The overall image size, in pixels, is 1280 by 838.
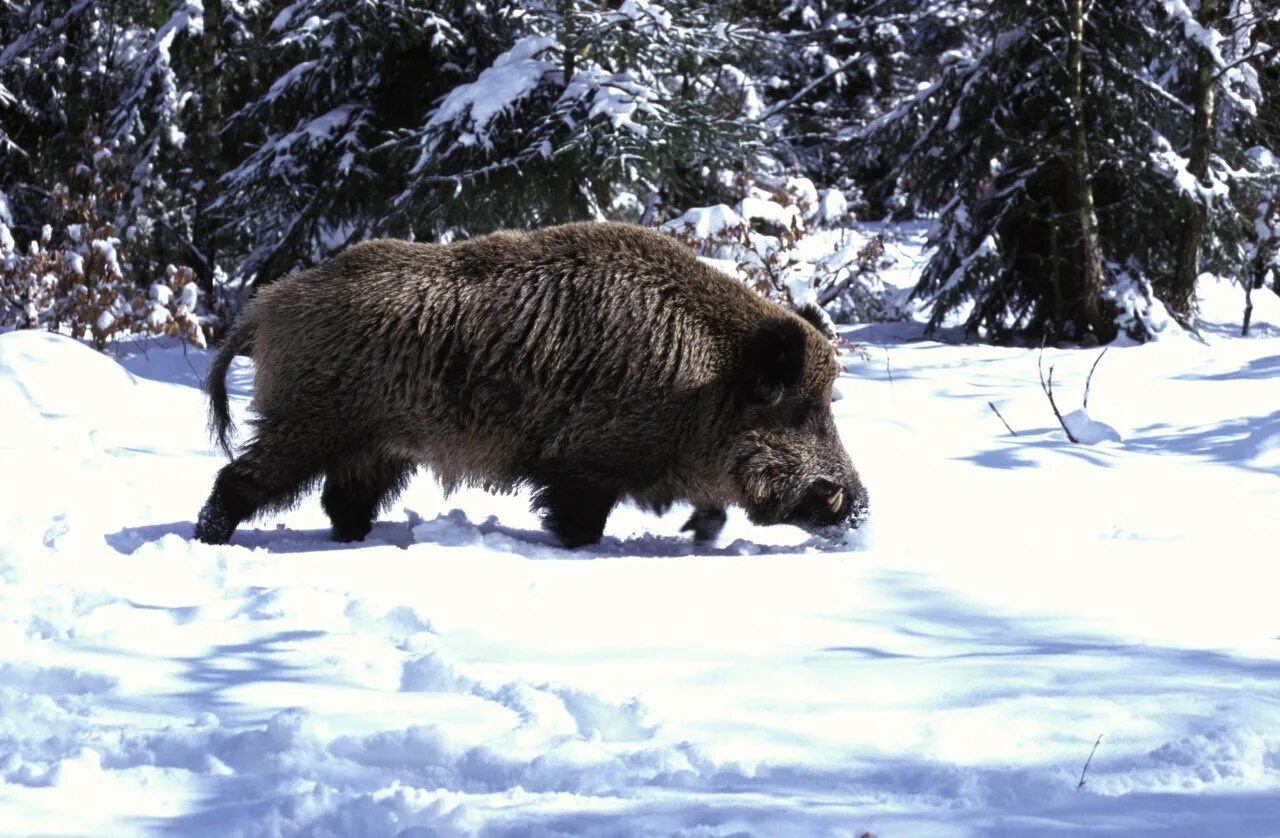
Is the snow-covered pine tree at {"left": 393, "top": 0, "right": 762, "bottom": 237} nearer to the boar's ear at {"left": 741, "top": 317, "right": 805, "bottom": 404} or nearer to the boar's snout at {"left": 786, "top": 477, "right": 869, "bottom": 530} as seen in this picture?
the boar's ear at {"left": 741, "top": 317, "right": 805, "bottom": 404}

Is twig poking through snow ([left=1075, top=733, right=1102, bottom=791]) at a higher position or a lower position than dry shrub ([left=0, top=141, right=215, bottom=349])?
lower

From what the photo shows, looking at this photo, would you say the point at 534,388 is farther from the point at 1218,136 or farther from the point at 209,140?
the point at 209,140

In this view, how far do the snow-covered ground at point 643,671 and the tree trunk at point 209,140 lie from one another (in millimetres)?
11606

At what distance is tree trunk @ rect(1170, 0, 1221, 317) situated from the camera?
44.2 feet

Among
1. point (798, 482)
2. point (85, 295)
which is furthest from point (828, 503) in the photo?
point (85, 295)

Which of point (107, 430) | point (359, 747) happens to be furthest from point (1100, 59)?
point (359, 747)

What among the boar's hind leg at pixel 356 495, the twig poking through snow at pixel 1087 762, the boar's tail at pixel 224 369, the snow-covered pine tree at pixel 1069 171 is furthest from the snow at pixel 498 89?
the twig poking through snow at pixel 1087 762

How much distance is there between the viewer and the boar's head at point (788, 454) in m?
5.66

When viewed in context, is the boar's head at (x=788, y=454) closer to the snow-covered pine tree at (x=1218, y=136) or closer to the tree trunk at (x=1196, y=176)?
the snow-covered pine tree at (x=1218, y=136)

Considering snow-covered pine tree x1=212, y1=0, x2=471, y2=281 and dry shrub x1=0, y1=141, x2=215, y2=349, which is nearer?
dry shrub x1=0, y1=141, x2=215, y2=349

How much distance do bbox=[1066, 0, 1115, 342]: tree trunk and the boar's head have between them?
830cm

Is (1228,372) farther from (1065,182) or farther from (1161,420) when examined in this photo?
(1065,182)

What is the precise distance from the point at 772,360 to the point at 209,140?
1407 cm

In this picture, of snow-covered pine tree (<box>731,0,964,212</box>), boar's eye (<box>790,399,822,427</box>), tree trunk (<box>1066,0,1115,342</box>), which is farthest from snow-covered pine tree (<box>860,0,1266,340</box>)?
snow-covered pine tree (<box>731,0,964,212</box>)
